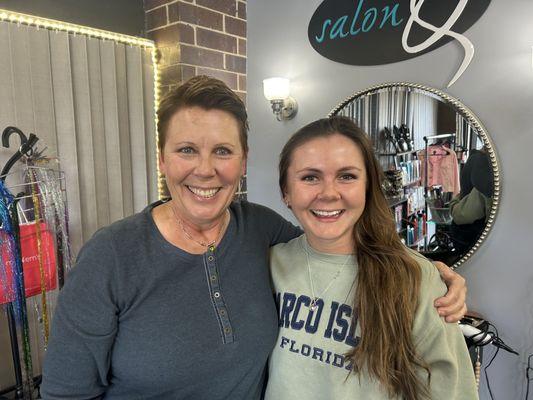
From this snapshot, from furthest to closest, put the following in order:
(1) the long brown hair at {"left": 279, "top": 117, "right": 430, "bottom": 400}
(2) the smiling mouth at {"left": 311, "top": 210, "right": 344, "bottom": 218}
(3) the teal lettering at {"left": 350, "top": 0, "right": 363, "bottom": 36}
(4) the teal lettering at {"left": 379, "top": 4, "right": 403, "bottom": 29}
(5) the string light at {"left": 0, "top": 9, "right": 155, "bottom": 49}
A: (3) the teal lettering at {"left": 350, "top": 0, "right": 363, "bottom": 36}, (4) the teal lettering at {"left": 379, "top": 4, "right": 403, "bottom": 29}, (5) the string light at {"left": 0, "top": 9, "right": 155, "bottom": 49}, (2) the smiling mouth at {"left": 311, "top": 210, "right": 344, "bottom": 218}, (1) the long brown hair at {"left": 279, "top": 117, "right": 430, "bottom": 400}

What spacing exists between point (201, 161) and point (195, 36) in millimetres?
1696

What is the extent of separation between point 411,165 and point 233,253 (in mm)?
1358

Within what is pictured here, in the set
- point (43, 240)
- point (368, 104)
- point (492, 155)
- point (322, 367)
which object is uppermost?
point (368, 104)

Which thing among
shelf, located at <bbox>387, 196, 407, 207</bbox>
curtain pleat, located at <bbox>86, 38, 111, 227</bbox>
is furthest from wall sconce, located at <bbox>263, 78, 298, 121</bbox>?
curtain pleat, located at <bbox>86, 38, 111, 227</bbox>

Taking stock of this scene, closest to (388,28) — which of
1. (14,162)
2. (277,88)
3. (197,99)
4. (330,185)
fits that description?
(277,88)

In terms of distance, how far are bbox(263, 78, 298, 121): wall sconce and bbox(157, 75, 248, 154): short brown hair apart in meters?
1.47

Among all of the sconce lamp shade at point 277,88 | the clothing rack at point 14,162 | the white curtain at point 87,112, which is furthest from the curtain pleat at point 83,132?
the sconce lamp shade at point 277,88

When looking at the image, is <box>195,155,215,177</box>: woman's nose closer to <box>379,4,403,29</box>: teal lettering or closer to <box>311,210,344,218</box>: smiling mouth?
<box>311,210,344,218</box>: smiling mouth

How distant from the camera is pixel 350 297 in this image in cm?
105

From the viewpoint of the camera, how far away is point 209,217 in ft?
3.33

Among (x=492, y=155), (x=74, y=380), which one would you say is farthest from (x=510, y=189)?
(x=74, y=380)

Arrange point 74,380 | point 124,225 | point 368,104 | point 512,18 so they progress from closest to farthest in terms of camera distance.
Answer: point 74,380 < point 124,225 < point 512,18 < point 368,104

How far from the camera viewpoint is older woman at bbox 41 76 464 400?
2.85ft

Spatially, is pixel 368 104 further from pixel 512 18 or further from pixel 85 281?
pixel 85 281
